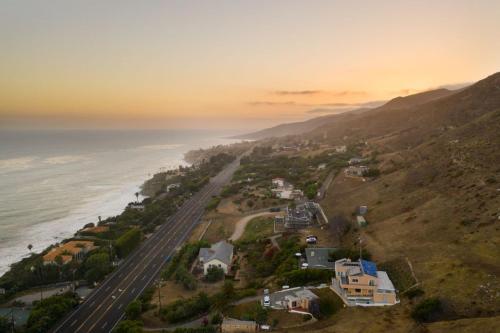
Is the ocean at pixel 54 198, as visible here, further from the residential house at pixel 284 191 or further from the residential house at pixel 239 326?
the residential house at pixel 239 326

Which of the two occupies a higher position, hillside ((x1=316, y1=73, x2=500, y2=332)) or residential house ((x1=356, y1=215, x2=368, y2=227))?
hillside ((x1=316, y1=73, x2=500, y2=332))

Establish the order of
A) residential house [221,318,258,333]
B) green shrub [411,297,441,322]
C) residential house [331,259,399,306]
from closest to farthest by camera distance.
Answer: green shrub [411,297,441,322]
residential house [221,318,258,333]
residential house [331,259,399,306]

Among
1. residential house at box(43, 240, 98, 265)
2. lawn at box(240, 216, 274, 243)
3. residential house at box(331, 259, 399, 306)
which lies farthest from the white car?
residential house at box(43, 240, 98, 265)

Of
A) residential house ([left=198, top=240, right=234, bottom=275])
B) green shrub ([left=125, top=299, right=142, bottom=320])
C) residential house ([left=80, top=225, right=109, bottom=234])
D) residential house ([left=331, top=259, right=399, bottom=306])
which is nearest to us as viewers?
residential house ([left=331, top=259, right=399, bottom=306])

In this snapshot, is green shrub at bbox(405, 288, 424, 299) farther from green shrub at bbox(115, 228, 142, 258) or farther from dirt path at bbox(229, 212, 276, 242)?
green shrub at bbox(115, 228, 142, 258)

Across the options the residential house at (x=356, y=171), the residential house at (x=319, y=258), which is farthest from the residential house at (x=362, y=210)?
the residential house at (x=356, y=171)

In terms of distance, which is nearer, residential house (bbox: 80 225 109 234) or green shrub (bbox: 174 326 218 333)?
green shrub (bbox: 174 326 218 333)

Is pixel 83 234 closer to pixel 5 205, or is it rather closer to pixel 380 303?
pixel 5 205
